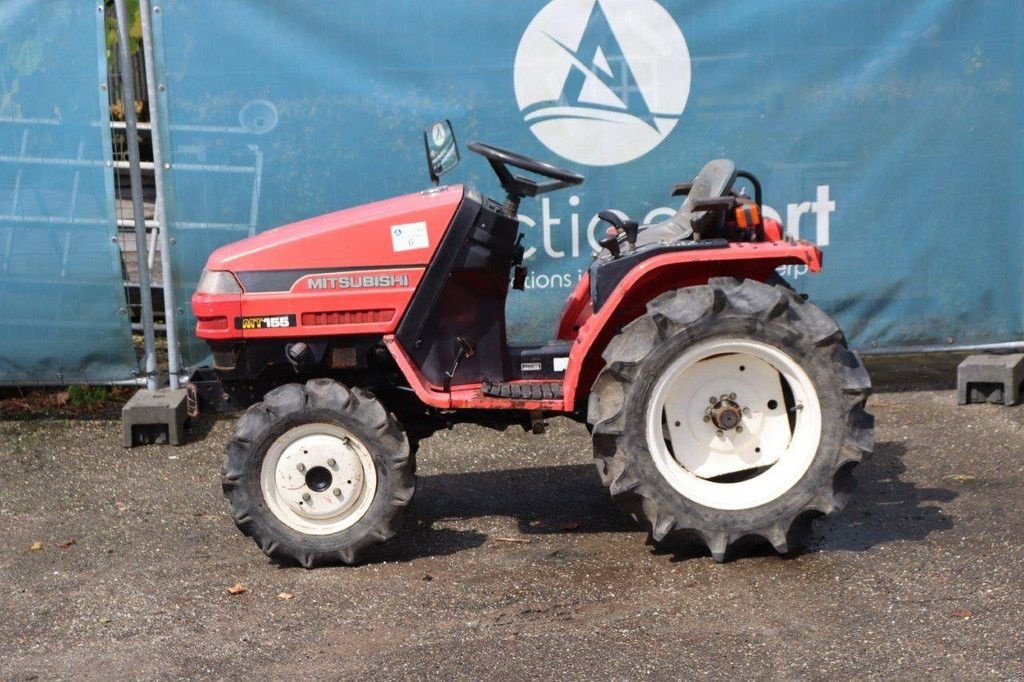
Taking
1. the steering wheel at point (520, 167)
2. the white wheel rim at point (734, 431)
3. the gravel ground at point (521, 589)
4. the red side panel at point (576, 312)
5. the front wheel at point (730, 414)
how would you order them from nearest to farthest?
the gravel ground at point (521, 589), the front wheel at point (730, 414), the white wheel rim at point (734, 431), the steering wheel at point (520, 167), the red side panel at point (576, 312)

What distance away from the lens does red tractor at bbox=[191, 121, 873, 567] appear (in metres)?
4.76

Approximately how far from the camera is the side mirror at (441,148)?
5148 mm

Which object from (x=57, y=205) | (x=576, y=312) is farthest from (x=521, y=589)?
(x=57, y=205)

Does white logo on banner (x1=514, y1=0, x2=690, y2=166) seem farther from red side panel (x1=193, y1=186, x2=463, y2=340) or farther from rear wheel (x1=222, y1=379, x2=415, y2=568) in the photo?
rear wheel (x1=222, y1=379, x2=415, y2=568)

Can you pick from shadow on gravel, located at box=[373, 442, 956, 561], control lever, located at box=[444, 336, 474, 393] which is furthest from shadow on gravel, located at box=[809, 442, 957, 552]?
control lever, located at box=[444, 336, 474, 393]

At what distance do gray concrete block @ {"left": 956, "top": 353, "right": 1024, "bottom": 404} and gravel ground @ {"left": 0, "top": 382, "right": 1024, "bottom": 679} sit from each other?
661 mm

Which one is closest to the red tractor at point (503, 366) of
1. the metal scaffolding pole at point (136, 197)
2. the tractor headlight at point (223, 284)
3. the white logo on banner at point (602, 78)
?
the tractor headlight at point (223, 284)

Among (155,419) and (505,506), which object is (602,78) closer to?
(505,506)

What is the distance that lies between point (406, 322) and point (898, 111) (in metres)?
3.33

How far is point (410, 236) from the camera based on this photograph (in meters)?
5.02

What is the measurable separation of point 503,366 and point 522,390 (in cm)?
18

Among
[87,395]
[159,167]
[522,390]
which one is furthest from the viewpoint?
[87,395]

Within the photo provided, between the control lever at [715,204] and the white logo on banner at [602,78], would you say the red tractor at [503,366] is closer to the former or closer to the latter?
the control lever at [715,204]

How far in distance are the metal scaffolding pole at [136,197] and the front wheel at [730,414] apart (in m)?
3.25
